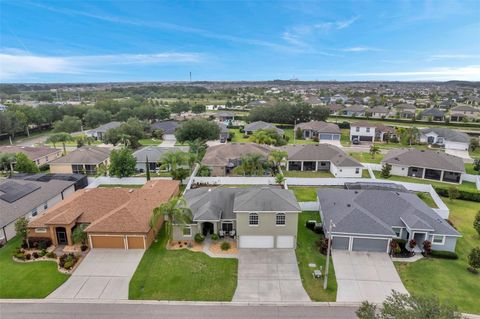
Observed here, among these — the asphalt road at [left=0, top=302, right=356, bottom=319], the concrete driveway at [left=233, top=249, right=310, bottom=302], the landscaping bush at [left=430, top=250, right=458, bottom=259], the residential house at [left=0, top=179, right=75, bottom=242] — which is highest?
the residential house at [left=0, top=179, right=75, bottom=242]

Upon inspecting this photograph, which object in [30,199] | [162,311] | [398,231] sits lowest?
[162,311]

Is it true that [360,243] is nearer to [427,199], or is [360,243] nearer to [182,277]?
[182,277]

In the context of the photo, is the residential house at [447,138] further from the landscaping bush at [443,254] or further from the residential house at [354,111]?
the landscaping bush at [443,254]

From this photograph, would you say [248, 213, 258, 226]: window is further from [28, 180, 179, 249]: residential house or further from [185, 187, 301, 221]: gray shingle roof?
[28, 180, 179, 249]: residential house

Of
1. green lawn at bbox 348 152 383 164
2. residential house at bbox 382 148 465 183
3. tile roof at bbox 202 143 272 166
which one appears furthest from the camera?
green lawn at bbox 348 152 383 164

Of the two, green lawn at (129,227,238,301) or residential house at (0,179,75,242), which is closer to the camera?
green lawn at (129,227,238,301)

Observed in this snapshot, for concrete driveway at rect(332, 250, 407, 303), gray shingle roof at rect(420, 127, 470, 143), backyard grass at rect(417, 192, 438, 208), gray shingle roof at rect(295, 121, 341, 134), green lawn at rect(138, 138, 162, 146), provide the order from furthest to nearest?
green lawn at rect(138, 138, 162, 146)
gray shingle roof at rect(295, 121, 341, 134)
gray shingle roof at rect(420, 127, 470, 143)
backyard grass at rect(417, 192, 438, 208)
concrete driveway at rect(332, 250, 407, 303)

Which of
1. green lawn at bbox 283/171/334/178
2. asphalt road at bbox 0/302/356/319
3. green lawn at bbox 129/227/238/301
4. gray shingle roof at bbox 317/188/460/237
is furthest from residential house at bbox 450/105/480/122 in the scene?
green lawn at bbox 129/227/238/301

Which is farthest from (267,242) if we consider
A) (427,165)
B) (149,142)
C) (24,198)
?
(149,142)
